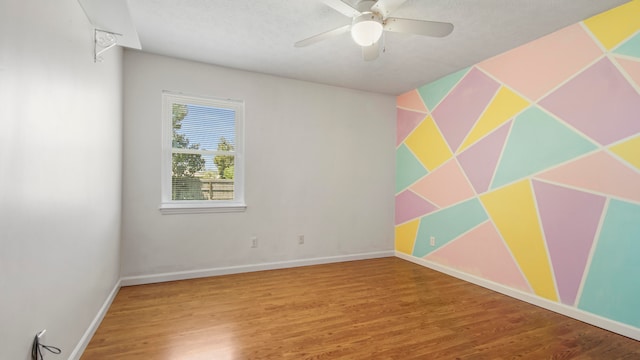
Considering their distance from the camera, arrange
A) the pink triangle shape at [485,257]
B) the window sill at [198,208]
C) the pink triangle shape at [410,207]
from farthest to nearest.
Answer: the pink triangle shape at [410,207], the window sill at [198,208], the pink triangle shape at [485,257]

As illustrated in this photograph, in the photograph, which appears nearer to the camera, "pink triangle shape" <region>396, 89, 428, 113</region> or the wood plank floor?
the wood plank floor

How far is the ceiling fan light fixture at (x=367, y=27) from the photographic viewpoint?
1.92 metres

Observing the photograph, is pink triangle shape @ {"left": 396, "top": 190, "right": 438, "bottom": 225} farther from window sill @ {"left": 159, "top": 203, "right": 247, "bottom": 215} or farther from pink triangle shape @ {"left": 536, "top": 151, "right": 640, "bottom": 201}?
window sill @ {"left": 159, "top": 203, "right": 247, "bottom": 215}

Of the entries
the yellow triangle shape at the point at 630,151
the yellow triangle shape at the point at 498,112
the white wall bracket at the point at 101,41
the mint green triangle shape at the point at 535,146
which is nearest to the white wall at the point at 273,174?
the white wall bracket at the point at 101,41

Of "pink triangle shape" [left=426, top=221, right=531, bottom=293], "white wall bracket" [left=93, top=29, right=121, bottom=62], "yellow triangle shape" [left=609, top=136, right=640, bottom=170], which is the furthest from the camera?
"pink triangle shape" [left=426, top=221, right=531, bottom=293]

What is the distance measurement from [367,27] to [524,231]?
240cm

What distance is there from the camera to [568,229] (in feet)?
8.03

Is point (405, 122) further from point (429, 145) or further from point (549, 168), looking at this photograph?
point (549, 168)

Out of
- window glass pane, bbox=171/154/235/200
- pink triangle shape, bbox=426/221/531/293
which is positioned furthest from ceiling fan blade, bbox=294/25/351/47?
pink triangle shape, bbox=426/221/531/293

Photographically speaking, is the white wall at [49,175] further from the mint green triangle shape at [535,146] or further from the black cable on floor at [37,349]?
the mint green triangle shape at [535,146]

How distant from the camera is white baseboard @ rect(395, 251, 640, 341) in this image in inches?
83.6

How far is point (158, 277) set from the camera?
3129 mm

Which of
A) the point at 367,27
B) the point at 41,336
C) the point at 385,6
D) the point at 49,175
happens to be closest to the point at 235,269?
the point at 41,336

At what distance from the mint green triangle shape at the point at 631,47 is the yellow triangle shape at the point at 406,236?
8.43 feet
